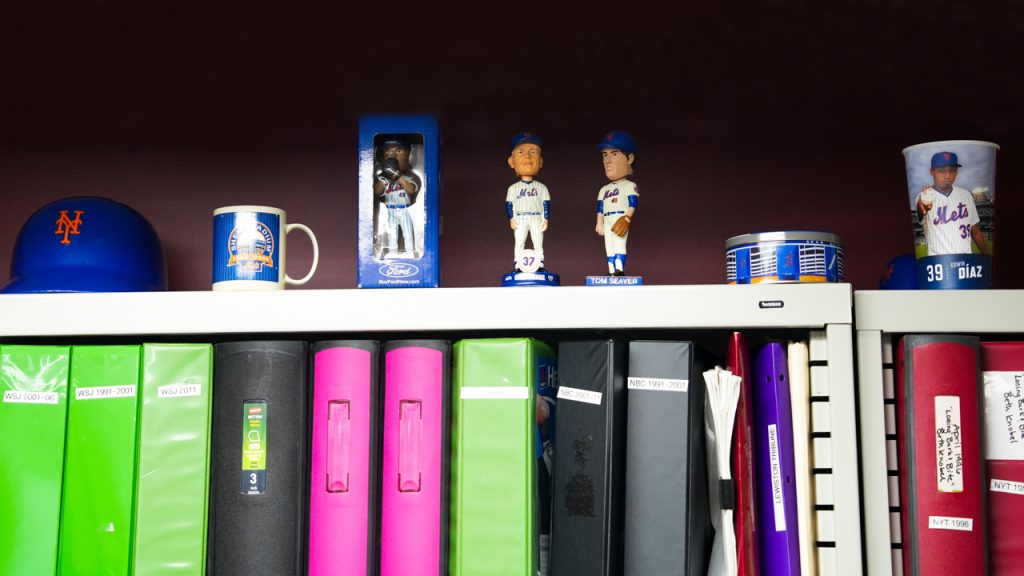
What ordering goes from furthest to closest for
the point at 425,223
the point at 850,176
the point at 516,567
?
the point at 850,176 → the point at 425,223 → the point at 516,567

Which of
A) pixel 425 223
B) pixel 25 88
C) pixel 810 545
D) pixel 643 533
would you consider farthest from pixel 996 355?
pixel 25 88

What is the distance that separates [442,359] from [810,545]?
17.4 inches

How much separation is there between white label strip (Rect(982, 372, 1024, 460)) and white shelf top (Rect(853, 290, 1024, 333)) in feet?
0.18

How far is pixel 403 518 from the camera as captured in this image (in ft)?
3.59

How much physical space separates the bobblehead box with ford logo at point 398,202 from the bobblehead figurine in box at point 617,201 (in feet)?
0.70

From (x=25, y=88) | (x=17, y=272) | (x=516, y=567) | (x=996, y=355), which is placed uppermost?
(x=25, y=88)

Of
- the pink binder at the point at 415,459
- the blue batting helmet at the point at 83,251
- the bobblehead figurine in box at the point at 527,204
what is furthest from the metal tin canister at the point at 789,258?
the blue batting helmet at the point at 83,251

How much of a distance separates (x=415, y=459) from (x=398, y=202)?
0.34 metres

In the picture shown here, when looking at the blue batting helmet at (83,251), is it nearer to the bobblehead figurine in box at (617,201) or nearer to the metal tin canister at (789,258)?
the bobblehead figurine in box at (617,201)

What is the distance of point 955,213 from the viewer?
114cm

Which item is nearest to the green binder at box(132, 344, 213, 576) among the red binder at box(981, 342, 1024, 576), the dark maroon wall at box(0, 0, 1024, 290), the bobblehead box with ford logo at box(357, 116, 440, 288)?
the bobblehead box with ford logo at box(357, 116, 440, 288)

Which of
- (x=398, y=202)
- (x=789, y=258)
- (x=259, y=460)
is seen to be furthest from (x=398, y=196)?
(x=789, y=258)

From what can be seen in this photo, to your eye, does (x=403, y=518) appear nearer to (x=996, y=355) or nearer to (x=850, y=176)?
(x=996, y=355)

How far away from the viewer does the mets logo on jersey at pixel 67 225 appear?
4.17ft
